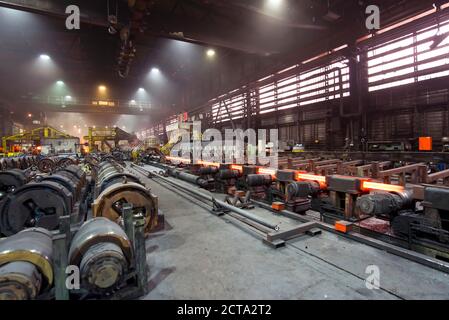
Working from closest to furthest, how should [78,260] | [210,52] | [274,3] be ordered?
[78,260], [274,3], [210,52]

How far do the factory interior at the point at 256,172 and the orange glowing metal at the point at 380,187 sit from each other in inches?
0.6

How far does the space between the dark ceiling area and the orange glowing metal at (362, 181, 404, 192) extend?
5.51 metres

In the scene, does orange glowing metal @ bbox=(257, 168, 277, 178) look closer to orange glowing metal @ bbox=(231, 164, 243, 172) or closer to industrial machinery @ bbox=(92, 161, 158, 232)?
orange glowing metal @ bbox=(231, 164, 243, 172)

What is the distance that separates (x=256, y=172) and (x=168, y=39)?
1060cm

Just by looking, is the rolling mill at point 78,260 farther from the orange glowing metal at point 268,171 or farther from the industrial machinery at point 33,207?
the orange glowing metal at point 268,171

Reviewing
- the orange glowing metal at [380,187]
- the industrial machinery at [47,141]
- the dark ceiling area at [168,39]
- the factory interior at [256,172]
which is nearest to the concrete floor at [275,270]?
the factory interior at [256,172]

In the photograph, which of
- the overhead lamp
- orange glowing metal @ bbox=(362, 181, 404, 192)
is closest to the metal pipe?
orange glowing metal @ bbox=(362, 181, 404, 192)

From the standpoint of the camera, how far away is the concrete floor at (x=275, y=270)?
1.67m

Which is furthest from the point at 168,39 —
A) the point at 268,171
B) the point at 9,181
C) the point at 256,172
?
the point at 268,171

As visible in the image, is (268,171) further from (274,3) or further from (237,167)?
(274,3)

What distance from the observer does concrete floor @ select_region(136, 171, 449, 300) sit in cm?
167

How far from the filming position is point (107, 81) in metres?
20.9

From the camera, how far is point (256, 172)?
4395 millimetres

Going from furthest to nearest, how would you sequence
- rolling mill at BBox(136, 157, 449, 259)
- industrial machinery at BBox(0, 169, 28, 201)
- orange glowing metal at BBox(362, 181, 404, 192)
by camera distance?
industrial machinery at BBox(0, 169, 28, 201)
orange glowing metal at BBox(362, 181, 404, 192)
rolling mill at BBox(136, 157, 449, 259)
